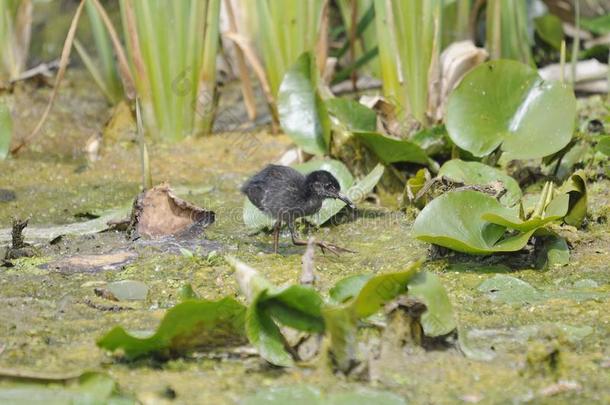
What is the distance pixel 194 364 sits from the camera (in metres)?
3.53

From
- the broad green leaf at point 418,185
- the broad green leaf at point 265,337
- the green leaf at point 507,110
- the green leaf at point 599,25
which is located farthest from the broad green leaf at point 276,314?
the green leaf at point 599,25

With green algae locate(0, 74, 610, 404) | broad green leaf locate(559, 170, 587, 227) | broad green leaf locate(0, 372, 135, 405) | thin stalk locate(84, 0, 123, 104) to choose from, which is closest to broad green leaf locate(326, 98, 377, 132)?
green algae locate(0, 74, 610, 404)

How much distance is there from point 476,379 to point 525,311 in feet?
2.53

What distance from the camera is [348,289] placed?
3871 mm

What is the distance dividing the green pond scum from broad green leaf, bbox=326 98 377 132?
0.04 ft

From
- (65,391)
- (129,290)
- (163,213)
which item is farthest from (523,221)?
(65,391)

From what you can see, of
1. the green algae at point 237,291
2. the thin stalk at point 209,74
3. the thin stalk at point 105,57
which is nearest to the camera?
the green algae at point 237,291

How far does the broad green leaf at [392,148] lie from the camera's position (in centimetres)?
575

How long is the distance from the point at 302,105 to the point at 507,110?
1.23 metres

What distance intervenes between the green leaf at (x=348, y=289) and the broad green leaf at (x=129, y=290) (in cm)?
94

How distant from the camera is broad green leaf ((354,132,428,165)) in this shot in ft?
18.9

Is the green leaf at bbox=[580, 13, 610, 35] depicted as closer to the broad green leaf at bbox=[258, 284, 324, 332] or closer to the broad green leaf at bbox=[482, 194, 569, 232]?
the broad green leaf at bbox=[482, 194, 569, 232]

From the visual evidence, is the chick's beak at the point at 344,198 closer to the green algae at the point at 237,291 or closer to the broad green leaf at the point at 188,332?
the green algae at the point at 237,291

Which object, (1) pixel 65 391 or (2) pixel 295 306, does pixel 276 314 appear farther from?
(1) pixel 65 391
